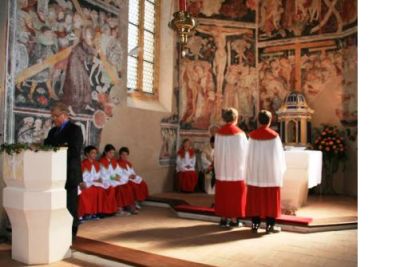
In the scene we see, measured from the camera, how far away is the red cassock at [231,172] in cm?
654

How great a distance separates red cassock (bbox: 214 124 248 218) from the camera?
654cm

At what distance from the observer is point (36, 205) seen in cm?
479

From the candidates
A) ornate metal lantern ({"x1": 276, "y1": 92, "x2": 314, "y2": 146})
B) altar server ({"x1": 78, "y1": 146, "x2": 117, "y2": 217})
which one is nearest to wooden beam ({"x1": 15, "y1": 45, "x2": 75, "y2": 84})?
altar server ({"x1": 78, "y1": 146, "x2": 117, "y2": 217})

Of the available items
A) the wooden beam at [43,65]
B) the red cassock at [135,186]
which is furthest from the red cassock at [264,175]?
the wooden beam at [43,65]

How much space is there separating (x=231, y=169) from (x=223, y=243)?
1384mm

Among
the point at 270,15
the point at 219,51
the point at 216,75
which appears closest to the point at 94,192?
the point at 216,75

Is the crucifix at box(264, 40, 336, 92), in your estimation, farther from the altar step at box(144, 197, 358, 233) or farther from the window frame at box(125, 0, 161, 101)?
the altar step at box(144, 197, 358, 233)

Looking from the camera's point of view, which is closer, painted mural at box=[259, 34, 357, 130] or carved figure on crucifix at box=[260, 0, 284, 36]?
painted mural at box=[259, 34, 357, 130]

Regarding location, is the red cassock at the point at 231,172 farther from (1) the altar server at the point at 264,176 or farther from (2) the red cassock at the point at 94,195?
(2) the red cassock at the point at 94,195

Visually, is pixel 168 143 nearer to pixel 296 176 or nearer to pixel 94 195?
pixel 94 195

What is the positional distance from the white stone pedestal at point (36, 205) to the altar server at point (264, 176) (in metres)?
3.00

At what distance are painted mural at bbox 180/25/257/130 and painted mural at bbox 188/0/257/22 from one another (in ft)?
1.36

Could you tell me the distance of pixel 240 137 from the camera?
6582 mm
